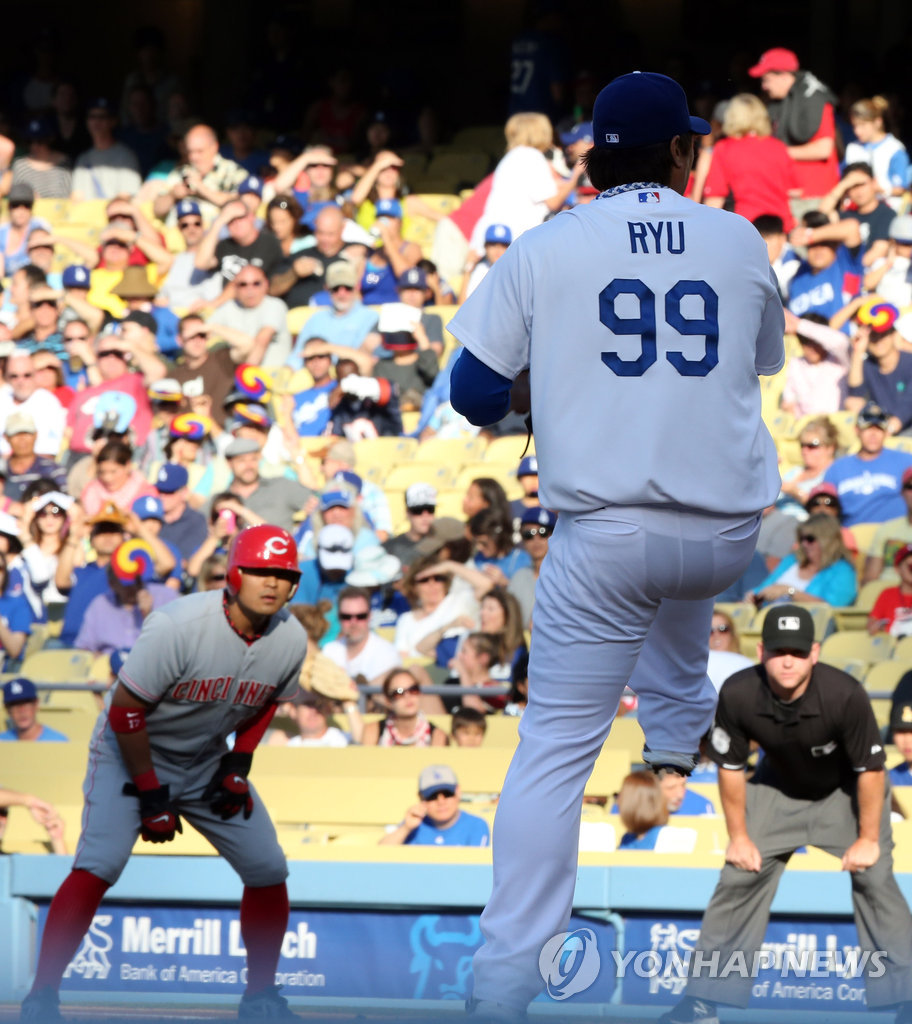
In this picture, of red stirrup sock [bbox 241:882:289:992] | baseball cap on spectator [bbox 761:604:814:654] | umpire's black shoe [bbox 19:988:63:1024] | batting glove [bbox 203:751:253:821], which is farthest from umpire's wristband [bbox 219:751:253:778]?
baseball cap on spectator [bbox 761:604:814:654]

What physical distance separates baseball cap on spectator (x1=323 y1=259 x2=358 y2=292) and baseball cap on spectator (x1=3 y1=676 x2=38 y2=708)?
4.24 m

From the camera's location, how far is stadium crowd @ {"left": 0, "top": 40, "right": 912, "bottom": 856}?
8.86 m

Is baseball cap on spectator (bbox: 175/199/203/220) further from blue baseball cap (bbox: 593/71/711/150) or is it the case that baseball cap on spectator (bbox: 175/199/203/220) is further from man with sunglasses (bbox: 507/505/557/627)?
blue baseball cap (bbox: 593/71/711/150)

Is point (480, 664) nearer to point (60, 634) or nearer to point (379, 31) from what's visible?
point (60, 634)

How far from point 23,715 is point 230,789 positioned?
127 inches

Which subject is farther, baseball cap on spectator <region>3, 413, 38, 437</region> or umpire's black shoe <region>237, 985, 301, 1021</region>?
baseball cap on spectator <region>3, 413, 38, 437</region>

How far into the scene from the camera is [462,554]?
9.20m

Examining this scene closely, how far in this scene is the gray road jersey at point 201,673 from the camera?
207 inches

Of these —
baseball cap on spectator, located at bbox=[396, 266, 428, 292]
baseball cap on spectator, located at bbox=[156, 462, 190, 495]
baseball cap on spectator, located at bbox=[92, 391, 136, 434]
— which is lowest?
baseball cap on spectator, located at bbox=[156, 462, 190, 495]

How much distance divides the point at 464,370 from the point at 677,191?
24.3 inches

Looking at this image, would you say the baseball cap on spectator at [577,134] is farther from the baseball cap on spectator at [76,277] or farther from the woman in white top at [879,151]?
the baseball cap on spectator at [76,277]

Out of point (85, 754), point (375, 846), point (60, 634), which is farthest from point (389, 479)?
point (375, 846)

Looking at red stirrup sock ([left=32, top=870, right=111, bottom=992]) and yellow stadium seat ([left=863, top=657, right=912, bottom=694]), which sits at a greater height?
yellow stadium seat ([left=863, top=657, right=912, bottom=694])

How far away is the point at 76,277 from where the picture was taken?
1229cm
